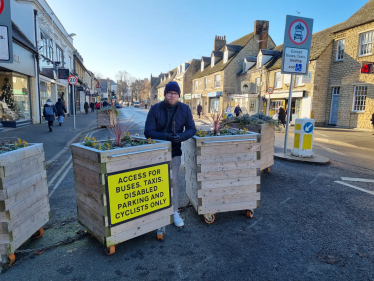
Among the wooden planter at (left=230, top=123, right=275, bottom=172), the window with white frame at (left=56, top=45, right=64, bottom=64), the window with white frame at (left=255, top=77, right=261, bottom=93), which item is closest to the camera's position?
the wooden planter at (left=230, top=123, right=275, bottom=172)

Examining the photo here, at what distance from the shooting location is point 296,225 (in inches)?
137

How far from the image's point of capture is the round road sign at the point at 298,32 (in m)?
7.04

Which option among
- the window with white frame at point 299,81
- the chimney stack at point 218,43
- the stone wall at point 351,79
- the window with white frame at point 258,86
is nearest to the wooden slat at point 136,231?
the stone wall at point 351,79

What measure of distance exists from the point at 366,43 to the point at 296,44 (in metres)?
13.2

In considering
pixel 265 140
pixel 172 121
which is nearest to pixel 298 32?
pixel 265 140

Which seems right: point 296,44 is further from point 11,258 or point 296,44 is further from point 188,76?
point 188,76

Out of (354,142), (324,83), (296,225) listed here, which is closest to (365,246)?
(296,225)

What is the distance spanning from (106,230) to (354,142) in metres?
12.1

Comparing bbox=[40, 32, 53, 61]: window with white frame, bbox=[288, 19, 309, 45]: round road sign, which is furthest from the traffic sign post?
bbox=[40, 32, 53, 61]: window with white frame

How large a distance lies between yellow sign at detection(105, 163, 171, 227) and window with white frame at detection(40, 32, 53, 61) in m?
18.4

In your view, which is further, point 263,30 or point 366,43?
point 263,30

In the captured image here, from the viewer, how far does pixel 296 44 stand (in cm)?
720

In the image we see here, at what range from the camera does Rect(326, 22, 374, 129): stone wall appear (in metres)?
16.0

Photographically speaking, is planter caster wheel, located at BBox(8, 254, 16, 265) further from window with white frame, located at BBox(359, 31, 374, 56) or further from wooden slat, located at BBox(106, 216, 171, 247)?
window with white frame, located at BBox(359, 31, 374, 56)
